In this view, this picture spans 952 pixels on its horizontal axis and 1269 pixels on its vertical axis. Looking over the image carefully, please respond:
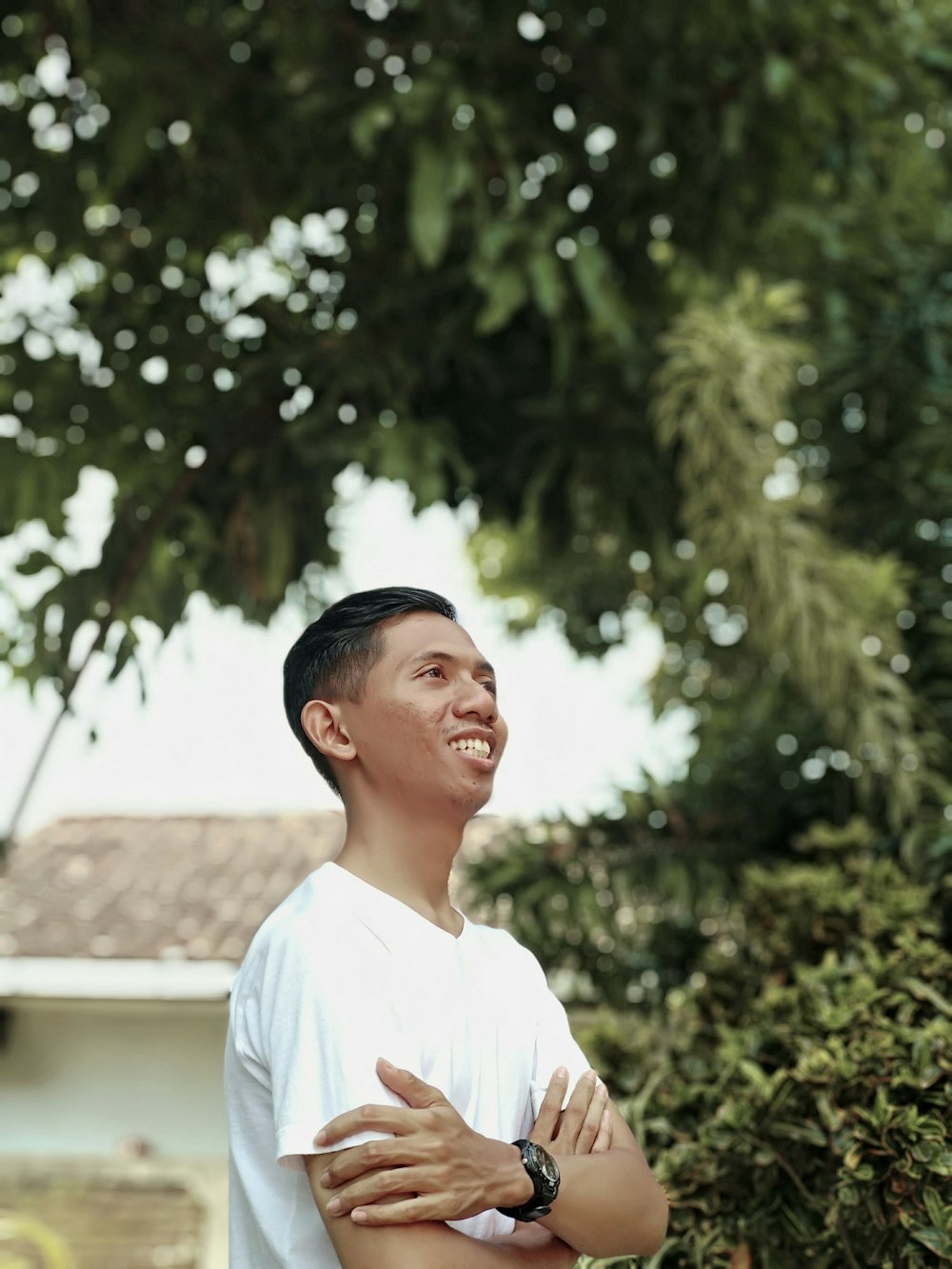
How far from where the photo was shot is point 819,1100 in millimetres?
2883

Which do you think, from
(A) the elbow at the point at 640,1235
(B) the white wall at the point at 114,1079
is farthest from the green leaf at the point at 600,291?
(B) the white wall at the point at 114,1079

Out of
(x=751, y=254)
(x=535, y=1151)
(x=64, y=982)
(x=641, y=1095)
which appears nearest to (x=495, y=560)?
(x=751, y=254)

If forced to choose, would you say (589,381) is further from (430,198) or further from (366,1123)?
(366,1123)

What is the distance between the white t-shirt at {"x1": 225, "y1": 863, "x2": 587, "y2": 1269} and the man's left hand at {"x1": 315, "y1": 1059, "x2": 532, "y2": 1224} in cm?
2

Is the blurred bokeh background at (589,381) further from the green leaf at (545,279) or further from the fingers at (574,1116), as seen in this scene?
the fingers at (574,1116)

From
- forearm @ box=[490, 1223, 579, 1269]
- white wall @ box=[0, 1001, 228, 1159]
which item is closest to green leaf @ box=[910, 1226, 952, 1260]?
forearm @ box=[490, 1223, 579, 1269]

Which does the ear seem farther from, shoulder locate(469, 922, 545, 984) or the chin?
shoulder locate(469, 922, 545, 984)

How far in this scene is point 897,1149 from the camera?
261 centimetres

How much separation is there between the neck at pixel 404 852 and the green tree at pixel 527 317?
Result: 2.31 meters

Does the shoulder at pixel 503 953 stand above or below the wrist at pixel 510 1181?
above

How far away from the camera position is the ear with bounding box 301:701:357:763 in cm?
183

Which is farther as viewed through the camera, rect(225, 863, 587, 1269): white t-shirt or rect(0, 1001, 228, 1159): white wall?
rect(0, 1001, 228, 1159): white wall

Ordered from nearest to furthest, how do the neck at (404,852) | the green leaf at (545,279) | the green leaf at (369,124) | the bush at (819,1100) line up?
the neck at (404,852), the bush at (819,1100), the green leaf at (369,124), the green leaf at (545,279)

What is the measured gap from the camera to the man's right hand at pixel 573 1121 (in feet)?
5.53
